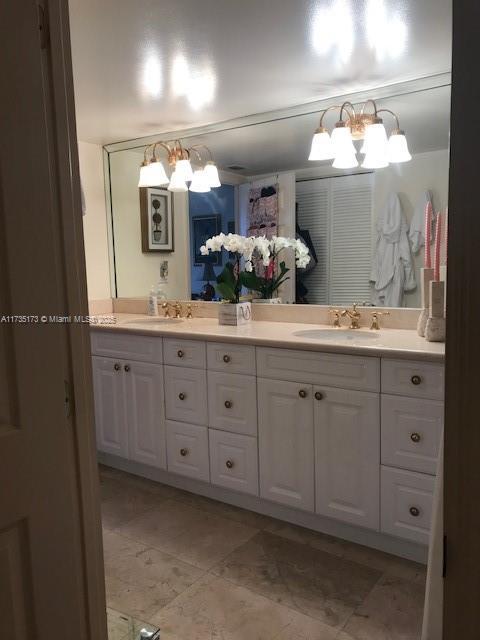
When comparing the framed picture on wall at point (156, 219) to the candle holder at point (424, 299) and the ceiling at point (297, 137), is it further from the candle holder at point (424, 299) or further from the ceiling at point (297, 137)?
the candle holder at point (424, 299)

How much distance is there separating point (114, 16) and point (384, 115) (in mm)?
1408

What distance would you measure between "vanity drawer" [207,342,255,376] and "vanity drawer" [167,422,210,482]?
36 cm

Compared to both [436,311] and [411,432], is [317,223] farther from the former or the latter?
[411,432]

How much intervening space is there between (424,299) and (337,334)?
459 mm

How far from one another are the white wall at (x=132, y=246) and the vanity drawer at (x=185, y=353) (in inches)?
29.4

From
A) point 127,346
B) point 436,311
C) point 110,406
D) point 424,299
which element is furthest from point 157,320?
point 436,311

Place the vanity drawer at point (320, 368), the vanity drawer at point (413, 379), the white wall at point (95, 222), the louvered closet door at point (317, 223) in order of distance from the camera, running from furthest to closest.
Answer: the white wall at point (95, 222) → the louvered closet door at point (317, 223) → the vanity drawer at point (320, 368) → the vanity drawer at point (413, 379)

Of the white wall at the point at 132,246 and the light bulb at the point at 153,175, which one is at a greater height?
the light bulb at the point at 153,175

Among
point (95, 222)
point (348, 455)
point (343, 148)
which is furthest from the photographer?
point (95, 222)

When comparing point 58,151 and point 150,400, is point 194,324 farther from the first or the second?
point 58,151

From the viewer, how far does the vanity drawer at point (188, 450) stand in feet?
8.85

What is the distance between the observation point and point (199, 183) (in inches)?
129

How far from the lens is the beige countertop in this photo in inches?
82.0

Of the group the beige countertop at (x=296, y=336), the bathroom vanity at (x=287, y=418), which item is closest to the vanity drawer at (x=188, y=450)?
the bathroom vanity at (x=287, y=418)
